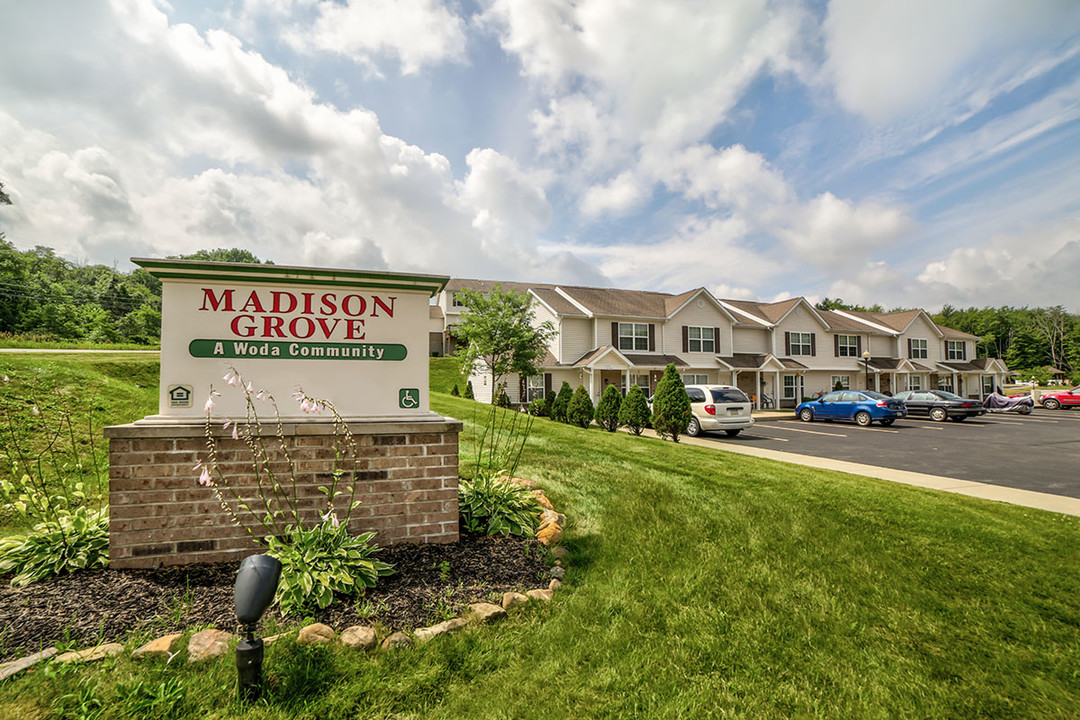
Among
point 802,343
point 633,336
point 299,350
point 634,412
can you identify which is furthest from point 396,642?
point 802,343

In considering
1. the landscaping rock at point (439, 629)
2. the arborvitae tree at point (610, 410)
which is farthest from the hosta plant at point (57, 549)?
the arborvitae tree at point (610, 410)

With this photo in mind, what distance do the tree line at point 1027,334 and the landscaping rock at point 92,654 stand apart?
269ft

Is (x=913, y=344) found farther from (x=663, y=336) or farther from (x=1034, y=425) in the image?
(x=663, y=336)

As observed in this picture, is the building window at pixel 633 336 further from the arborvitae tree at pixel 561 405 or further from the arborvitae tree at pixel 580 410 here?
the arborvitae tree at pixel 580 410

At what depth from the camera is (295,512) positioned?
336 cm

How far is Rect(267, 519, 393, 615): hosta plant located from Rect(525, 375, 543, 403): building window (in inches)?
892

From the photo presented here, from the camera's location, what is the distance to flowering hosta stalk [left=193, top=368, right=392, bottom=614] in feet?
10.7

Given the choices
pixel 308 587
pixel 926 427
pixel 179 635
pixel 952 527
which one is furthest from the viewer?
pixel 926 427

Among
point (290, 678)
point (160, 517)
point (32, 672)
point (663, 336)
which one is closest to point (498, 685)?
point (290, 678)

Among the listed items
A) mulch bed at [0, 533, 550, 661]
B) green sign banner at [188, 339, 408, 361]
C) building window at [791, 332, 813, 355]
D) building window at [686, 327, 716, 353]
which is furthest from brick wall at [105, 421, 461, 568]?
building window at [791, 332, 813, 355]

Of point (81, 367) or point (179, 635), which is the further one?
point (81, 367)

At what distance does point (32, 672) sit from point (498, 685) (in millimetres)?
2303

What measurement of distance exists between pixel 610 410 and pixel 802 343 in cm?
2133

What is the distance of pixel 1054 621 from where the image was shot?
134 inches
